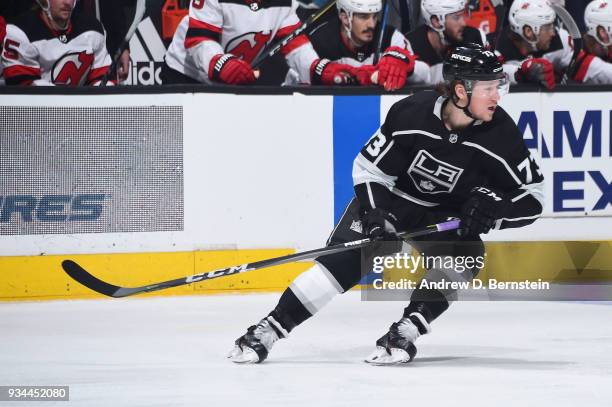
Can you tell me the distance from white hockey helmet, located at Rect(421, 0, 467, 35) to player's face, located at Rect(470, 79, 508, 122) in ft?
6.96

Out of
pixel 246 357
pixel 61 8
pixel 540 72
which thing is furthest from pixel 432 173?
pixel 61 8

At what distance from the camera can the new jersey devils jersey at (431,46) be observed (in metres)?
6.35

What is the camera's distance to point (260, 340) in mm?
4383

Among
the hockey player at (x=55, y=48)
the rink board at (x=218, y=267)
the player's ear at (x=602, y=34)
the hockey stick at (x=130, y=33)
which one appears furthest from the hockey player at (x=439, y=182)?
the player's ear at (x=602, y=34)

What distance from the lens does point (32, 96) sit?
18.8 ft

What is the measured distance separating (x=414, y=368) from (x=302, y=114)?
1.95 meters

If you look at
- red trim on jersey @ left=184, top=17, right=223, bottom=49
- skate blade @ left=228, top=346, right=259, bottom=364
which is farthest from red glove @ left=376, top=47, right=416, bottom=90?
→ skate blade @ left=228, top=346, right=259, bottom=364

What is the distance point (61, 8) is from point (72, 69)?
289mm

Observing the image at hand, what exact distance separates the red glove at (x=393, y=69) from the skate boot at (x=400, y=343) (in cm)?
187

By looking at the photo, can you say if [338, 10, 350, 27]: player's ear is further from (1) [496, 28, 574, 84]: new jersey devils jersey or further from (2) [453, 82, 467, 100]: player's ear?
(2) [453, 82, 467, 100]: player's ear

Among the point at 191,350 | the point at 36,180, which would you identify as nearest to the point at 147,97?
the point at 36,180

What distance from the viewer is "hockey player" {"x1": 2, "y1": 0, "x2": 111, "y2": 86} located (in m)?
5.97

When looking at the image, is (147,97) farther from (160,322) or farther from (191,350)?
(191,350)

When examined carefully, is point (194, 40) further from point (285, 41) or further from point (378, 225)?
point (378, 225)
